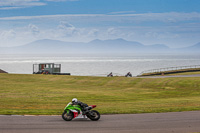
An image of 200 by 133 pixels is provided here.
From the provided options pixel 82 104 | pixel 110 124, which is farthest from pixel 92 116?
pixel 110 124

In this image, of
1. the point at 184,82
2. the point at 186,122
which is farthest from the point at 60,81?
the point at 186,122

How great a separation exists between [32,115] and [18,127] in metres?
3.40

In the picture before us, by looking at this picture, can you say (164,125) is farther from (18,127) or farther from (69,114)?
(18,127)

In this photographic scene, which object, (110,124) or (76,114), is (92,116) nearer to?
(76,114)

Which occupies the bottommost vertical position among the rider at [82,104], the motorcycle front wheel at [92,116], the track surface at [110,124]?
the track surface at [110,124]

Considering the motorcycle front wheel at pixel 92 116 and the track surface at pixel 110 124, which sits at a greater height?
the motorcycle front wheel at pixel 92 116

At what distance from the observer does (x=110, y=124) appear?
1483 centimetres

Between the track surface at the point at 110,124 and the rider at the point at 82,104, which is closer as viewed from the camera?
the track surface at the point at 110,124

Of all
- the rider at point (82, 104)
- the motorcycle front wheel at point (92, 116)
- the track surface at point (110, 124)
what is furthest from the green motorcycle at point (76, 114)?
the track surface at point (110, 124)

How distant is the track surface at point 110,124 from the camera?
44.4 feet

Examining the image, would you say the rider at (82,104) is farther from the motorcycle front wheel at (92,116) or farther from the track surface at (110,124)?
the track surface at (110,124)

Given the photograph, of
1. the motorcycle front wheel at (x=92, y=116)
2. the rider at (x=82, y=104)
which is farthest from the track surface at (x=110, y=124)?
the rider at (x=82, y=104)

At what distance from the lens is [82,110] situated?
1565cm

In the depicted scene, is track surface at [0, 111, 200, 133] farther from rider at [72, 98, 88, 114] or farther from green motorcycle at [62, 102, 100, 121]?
rider at [72, 98, 88, 114]
